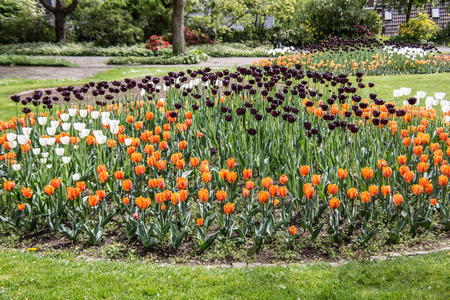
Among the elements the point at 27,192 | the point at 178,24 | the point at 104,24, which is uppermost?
the point at 104,24

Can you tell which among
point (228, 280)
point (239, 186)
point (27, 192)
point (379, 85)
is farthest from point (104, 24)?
point (228, 280)

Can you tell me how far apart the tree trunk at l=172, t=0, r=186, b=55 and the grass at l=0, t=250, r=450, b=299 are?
675 inches

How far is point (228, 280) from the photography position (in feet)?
10.8

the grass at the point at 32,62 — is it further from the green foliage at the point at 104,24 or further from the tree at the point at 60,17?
the green foliage at the point at 104,24

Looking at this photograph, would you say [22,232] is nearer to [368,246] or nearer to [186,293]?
[186,293]

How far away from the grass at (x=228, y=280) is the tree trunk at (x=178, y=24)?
56.2 ft

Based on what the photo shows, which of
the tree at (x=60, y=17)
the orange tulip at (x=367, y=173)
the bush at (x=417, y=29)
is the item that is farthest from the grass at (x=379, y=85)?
the bush at (x=417, y=29)

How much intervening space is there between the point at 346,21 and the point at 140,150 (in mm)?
24926

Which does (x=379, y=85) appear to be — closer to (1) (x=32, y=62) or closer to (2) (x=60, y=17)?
(1) (x=32, y=62)

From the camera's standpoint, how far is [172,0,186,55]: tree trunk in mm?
19031

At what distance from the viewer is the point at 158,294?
3115 mm

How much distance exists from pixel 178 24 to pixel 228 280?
17.7m

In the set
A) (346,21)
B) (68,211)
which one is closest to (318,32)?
(346,21)

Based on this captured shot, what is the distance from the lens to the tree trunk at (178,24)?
19.0m
